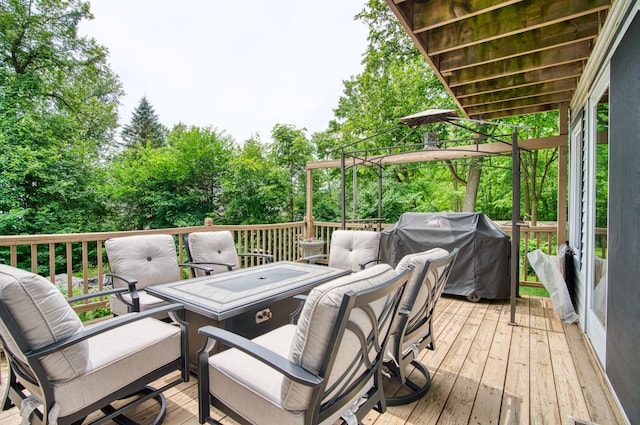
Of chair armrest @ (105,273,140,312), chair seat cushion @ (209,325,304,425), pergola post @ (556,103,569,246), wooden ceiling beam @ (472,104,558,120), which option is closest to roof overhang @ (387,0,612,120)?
pergola post @ (556,103,569,246)

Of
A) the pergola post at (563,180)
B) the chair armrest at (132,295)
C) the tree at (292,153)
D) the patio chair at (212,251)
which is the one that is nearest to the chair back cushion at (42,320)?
the chair armrest at (132,295)

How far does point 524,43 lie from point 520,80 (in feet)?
2.86

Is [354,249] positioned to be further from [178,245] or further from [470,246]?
[178,245]

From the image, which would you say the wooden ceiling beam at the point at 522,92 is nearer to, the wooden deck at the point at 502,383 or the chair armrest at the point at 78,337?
the wooden deck at the point at 502,383

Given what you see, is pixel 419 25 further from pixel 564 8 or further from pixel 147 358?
pixel 147 358

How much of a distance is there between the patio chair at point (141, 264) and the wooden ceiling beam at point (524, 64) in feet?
12.2

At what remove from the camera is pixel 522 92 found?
13.4 ft

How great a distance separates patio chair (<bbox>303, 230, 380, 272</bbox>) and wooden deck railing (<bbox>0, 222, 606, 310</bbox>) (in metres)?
1.72

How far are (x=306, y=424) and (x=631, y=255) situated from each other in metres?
1.96

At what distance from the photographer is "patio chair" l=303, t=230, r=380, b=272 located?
384 centimetres

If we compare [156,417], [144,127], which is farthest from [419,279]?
[144,127]

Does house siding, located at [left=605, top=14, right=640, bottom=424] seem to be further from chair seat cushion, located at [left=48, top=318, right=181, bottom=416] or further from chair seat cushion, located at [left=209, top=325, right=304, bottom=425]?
chair seat cushion, located at [left=48, top=318, right=181, bottom=416]

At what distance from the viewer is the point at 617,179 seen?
199 centimetres

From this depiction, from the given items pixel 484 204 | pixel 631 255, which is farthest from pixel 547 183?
pixel 631 255
